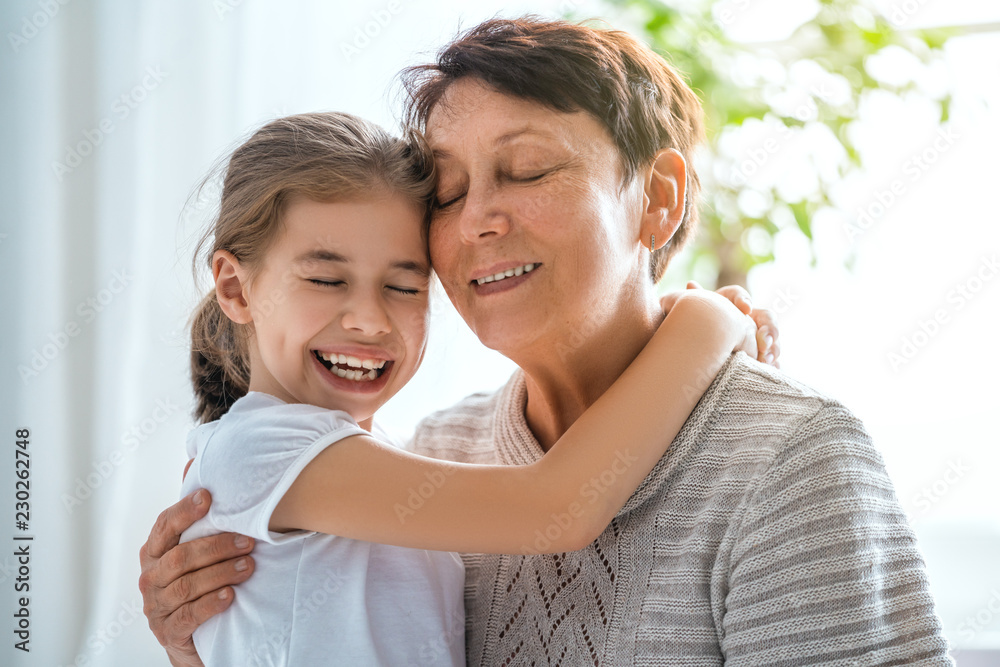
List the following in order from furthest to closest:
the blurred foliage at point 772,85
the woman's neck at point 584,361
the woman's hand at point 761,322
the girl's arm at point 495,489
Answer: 1. the blurred foliage at point 772,85
2. the woman's hand at point 761,322
3. the woman's neck at point 584,361
4. the girl's arm at point 495,489

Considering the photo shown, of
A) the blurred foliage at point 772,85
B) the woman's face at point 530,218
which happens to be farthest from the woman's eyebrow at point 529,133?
the blurred foliage at point 772,85

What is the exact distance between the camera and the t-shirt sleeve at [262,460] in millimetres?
1089

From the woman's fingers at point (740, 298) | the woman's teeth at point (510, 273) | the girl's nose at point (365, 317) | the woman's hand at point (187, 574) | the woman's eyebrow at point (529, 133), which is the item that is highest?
the woman's eyebrow at point (529, 133)

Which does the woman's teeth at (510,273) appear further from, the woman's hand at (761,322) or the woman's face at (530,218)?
the woman's hand at (761,322)

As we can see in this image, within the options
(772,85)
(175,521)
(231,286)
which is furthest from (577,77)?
(772,85)

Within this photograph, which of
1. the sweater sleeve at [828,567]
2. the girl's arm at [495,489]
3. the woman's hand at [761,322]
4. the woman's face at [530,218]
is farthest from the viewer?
the woman's hand at [761,322]

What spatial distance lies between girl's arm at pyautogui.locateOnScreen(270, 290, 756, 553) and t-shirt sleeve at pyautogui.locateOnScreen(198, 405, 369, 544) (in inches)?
0.9

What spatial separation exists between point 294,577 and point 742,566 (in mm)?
626

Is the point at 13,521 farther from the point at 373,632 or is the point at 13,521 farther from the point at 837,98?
the point at 837,98

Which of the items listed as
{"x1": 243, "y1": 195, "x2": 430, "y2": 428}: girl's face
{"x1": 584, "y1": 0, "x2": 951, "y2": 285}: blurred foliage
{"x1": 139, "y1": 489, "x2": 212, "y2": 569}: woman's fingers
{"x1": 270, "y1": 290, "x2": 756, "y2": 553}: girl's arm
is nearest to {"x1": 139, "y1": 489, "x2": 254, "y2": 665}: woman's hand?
{"x1": 139, "y1": 489, "x2": 212, "y2": 569}: woman's fingers

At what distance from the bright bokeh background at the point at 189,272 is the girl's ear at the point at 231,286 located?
1.44 feet

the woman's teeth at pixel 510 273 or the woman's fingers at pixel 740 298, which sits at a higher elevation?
the woman's teeth at pixel 510 273

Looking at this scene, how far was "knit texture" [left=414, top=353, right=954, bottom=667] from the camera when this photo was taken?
943 mm

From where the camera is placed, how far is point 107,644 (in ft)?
6.37
